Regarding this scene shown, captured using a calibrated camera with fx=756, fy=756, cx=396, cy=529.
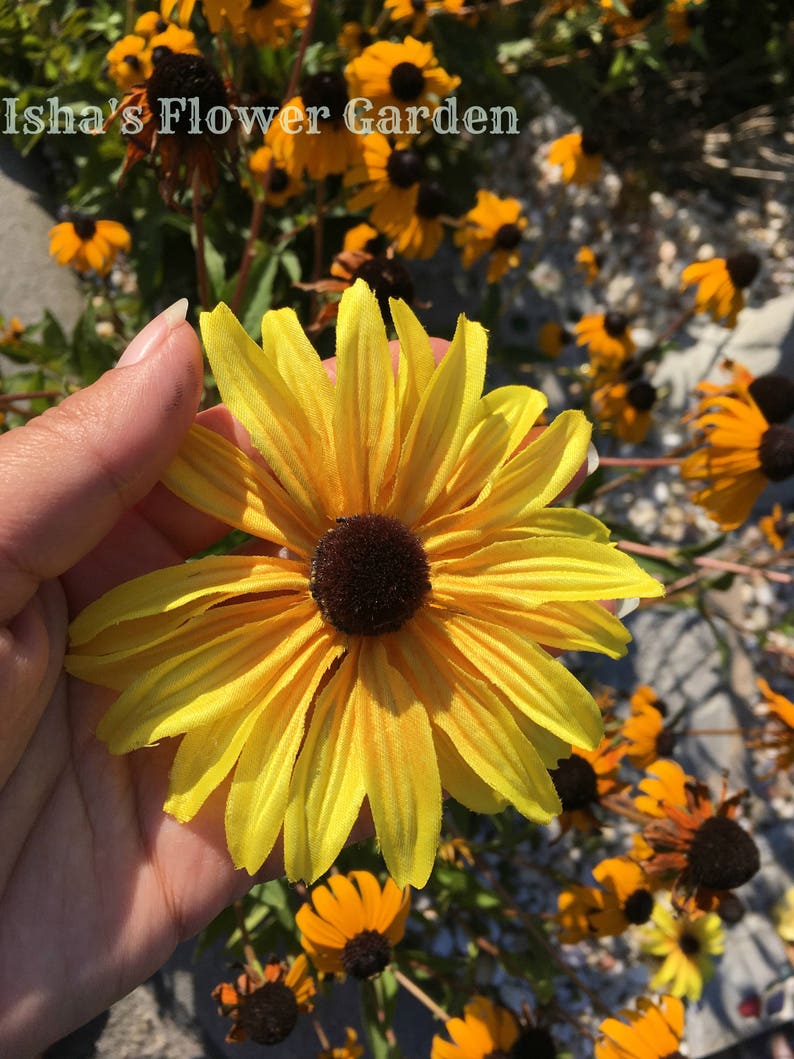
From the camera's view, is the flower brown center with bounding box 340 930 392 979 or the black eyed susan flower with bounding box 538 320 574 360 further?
the black eyed susan flower with bounding box 538 320 574 360

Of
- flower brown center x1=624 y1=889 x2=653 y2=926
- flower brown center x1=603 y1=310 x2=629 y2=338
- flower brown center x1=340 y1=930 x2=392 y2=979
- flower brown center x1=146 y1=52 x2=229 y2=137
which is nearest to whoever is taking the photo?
flower brown center x1=146 y1=52 x2=229 y2=137

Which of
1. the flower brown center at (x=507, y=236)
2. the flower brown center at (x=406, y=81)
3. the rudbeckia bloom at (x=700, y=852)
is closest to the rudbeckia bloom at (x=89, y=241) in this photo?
the flower brown center at (x=406, y=81)

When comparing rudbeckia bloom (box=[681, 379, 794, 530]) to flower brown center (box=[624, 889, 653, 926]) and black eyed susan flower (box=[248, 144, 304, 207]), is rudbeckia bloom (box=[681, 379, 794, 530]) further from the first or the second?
black eyed susan flower (box=[248, 144, 304, 207])

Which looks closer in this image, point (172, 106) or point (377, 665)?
point (377, 665)

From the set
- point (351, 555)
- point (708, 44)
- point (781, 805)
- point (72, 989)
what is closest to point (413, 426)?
point (351, 555)

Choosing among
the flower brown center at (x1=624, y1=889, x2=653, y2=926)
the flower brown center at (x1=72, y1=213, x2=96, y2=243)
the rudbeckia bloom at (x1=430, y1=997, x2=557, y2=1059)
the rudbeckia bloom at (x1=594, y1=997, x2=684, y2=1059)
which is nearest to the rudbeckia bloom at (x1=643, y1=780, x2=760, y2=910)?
the flower brown center at (x1=624, y1=889, x2=653, y2=926)

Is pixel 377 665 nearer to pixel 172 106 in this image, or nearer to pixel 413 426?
pixel 413 426

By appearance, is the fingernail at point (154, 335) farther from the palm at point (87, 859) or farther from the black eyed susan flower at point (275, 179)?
the black eyed susan flower at point (275, 179)
